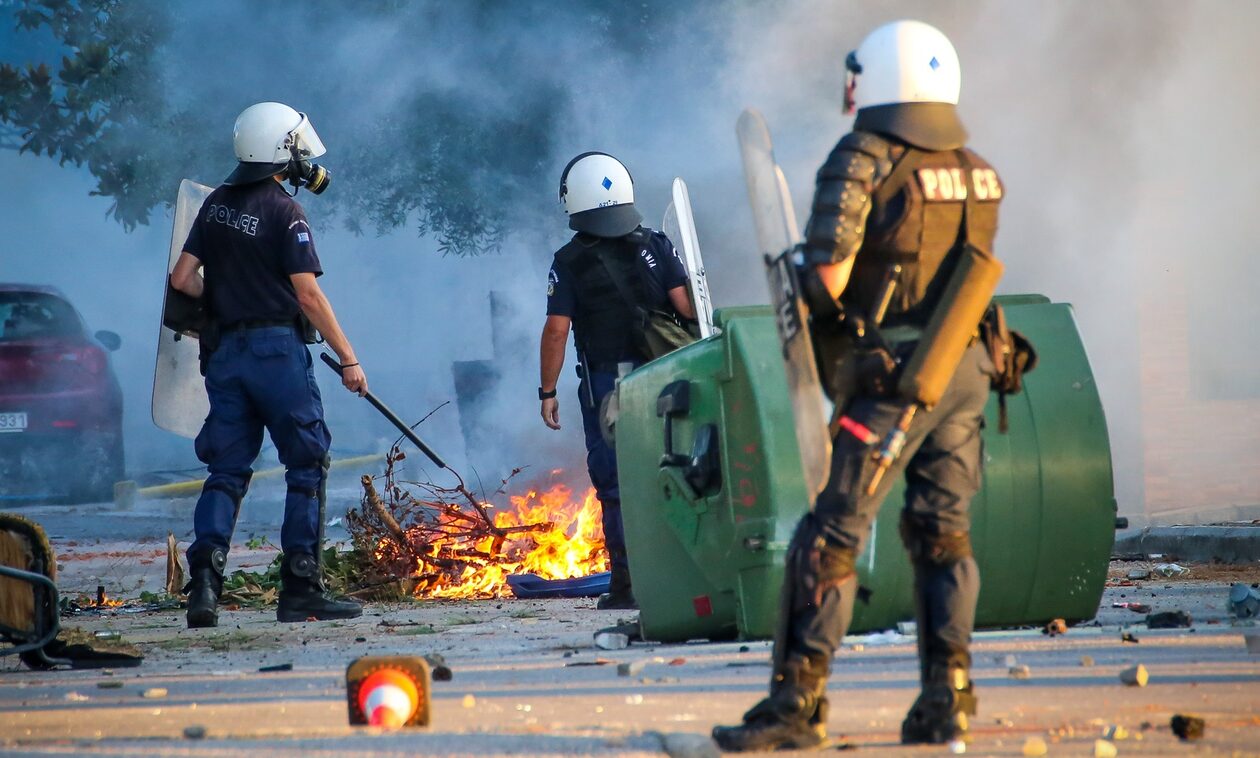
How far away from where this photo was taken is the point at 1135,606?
609cm

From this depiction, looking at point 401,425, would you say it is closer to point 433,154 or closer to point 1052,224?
point 1052,224

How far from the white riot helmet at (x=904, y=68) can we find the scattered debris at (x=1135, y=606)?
300 cm

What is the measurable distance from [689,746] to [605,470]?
4010 millimetres

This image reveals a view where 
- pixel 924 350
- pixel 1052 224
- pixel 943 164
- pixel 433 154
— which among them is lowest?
pixel 924 350

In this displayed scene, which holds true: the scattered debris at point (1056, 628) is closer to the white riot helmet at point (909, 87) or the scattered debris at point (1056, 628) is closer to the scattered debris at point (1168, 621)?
the scattered debris at point (1168, 621)

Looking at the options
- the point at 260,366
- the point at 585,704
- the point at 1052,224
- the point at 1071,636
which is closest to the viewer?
the point at 585,704

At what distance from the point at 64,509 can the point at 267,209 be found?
8617 mm

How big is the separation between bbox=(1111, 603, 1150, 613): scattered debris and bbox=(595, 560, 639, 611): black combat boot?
1.93 meters

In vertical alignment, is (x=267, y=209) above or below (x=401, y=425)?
above

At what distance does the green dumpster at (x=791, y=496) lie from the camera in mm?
4797

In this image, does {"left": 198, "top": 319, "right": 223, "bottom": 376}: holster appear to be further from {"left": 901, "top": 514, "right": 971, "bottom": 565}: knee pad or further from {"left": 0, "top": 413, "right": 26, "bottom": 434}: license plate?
{"left": 0, "top": 413, "right": 26, "bottom": 434}: license plate

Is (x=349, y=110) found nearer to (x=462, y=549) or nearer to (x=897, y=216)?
(x=462, y=549)

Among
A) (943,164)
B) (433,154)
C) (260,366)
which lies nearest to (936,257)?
(943,164)

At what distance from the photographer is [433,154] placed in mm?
16828
